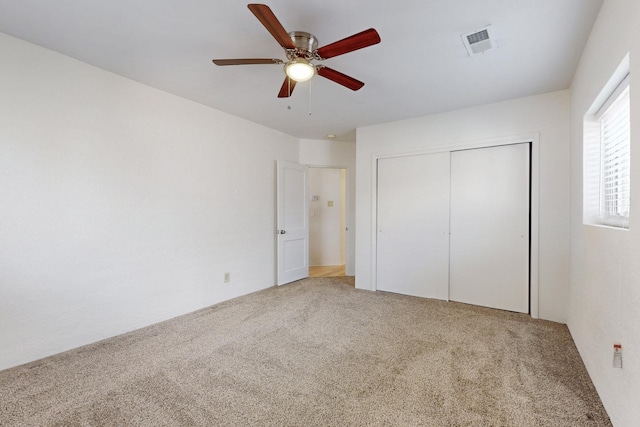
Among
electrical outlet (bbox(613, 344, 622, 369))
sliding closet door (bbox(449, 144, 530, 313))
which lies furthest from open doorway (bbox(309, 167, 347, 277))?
electrical outlet (bbox(613, 344, 622, 369))

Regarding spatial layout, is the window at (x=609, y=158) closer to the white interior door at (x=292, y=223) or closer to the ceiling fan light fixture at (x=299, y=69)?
the ceiling fan light fixture at (x=299, y=69)

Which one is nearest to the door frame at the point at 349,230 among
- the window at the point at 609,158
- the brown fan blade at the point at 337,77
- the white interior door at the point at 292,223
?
the white interior door at the point at 292,223

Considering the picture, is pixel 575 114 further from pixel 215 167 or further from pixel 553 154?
pixel 215 167

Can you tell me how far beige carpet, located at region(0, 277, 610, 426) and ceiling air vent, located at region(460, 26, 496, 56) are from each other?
2.38 meters

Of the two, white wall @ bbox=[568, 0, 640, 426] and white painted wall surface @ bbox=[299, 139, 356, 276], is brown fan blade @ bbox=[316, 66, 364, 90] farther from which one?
white painted wall surface @ bbox=[299, 139, 356, 276]

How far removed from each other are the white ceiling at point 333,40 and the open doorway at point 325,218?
10.0 feet

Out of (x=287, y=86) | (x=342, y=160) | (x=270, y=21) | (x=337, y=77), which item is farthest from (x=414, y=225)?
(x=270, y=21)

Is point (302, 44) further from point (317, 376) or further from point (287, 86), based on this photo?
point (317, 376)

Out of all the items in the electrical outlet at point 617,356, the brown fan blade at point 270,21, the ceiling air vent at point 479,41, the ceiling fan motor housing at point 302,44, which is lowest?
the electrical outlet at point 617,356

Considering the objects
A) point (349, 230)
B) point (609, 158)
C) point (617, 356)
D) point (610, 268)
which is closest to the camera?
point (617, 356)

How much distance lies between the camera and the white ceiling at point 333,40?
1.78 metres

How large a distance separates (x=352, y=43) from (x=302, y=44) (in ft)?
1.59

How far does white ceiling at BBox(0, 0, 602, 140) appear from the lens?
1.78m

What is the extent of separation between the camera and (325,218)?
6254 mm
